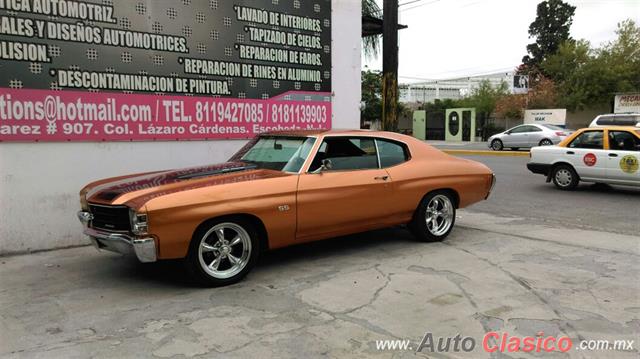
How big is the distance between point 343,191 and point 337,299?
4.67ft

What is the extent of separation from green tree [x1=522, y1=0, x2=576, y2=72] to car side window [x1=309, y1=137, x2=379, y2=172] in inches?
2286

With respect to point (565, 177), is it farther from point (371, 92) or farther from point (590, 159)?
point (371, 92)

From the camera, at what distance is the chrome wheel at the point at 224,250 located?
4.83m

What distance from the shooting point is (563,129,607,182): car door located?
11000 millimetres

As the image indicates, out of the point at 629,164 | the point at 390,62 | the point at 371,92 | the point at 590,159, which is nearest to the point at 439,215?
the point at 390,62

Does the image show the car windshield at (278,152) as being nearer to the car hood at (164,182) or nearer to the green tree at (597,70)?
the car hood at (164,182)

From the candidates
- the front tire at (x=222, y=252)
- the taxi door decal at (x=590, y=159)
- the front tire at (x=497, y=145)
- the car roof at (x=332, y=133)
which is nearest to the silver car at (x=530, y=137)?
the front tire at (x=497, y=145)

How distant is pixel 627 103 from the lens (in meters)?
37.4

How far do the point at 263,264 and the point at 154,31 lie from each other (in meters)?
3.77

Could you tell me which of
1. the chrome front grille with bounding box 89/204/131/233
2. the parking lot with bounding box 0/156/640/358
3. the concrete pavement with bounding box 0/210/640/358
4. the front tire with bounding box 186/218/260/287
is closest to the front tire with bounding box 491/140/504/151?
the parking lot with bounding box 0/156/640/358

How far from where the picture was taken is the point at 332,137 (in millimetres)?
5852

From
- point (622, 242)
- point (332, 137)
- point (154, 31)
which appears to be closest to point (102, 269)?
point (332, 137)

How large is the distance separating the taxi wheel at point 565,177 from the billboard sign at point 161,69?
5938 millimetres

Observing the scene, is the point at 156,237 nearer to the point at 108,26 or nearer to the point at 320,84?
the point at 108,26
